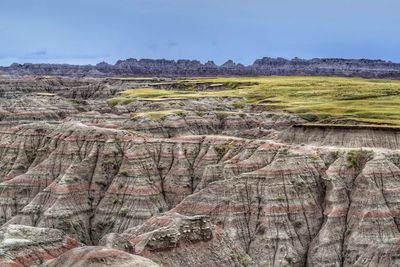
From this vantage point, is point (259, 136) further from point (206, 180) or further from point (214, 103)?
point (214, 103)

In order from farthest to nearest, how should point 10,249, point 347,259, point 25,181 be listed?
point 25,181 < point 347,259 < point 10,249

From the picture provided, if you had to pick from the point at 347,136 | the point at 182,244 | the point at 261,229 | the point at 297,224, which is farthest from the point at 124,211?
the point at 182,244

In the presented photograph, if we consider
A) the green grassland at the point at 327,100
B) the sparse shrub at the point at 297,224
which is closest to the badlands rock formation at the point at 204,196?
the sparse shrub at the point at 297,224

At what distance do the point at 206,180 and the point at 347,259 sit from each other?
21331 mm

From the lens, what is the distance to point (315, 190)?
268ft

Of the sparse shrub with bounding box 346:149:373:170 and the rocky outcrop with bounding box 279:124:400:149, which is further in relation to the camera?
the rocky outcrop with bounding box 279:124:400:149

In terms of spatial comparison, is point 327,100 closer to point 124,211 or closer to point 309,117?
point 309,117

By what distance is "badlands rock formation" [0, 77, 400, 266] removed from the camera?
187ft

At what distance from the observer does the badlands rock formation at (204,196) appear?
187 ft

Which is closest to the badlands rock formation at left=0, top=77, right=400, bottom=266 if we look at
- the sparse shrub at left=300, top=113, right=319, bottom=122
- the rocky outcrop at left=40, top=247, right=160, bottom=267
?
the rocky outcrop at left=40, top=247, right=160, bottom=267

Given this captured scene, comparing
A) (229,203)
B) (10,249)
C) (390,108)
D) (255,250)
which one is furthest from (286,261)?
(390,108)

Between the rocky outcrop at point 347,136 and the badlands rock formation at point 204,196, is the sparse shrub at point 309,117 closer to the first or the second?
the badlands rock formation at point 204,196

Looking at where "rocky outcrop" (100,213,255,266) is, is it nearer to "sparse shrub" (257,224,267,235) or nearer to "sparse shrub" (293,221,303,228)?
"sparse shrub" (257,224,267,235)

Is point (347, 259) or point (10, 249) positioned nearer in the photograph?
point (10, 249)
